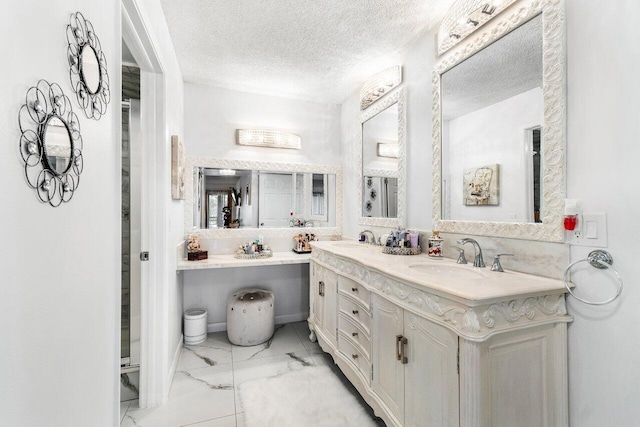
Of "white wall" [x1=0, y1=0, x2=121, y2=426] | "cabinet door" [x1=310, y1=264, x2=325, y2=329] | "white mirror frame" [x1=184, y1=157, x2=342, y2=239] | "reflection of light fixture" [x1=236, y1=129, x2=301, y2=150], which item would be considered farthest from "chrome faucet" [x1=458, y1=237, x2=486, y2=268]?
"reflection of light fixture" [x1=236, y1=129, x2=301, y2=150]

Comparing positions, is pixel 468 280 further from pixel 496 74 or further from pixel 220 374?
pixel 220 374

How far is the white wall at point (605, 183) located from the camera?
1.06 metres

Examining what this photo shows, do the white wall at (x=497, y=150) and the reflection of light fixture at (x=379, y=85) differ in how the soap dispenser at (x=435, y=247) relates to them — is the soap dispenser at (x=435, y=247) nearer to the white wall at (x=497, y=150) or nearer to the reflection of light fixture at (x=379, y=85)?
the white wall at (x=497, y=150)

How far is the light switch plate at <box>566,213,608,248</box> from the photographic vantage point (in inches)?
44.7

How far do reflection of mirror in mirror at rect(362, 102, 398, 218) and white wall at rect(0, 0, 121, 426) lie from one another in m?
1.96

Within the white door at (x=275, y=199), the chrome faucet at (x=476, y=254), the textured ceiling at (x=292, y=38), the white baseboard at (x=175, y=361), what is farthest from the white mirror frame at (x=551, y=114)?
the white baseboard at (x=175, y=361)

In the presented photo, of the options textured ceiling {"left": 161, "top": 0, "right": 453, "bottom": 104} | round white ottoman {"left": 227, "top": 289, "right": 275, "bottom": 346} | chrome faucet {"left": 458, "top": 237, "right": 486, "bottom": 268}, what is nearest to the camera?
chrome faucet {"left": 458, "top": 237, "right": 486, "bottom": 268}

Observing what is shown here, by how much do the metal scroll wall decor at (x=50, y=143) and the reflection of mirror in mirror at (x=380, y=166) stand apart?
2105 millimetres

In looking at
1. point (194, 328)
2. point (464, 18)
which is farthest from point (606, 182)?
point (194, 328)

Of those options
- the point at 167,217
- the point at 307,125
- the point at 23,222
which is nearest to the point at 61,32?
the point at 23,222

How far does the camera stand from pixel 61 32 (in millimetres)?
697

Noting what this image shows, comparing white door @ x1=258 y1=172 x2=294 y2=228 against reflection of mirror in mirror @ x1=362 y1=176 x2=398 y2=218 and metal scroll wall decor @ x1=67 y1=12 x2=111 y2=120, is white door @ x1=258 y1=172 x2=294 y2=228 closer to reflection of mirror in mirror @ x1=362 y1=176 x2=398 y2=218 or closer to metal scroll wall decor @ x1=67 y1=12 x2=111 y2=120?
reflection of mirror in mirror @ x1=362 y1=176 x2=398 y2=218

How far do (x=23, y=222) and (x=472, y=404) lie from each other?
1.42 metres

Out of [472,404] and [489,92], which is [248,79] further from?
[472,404]
